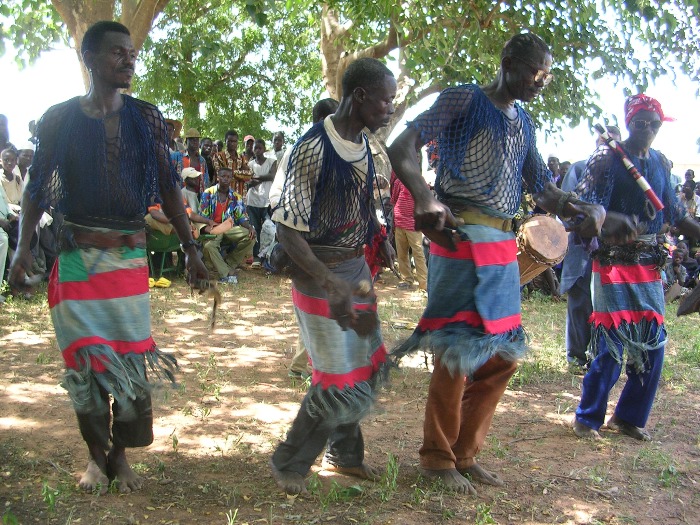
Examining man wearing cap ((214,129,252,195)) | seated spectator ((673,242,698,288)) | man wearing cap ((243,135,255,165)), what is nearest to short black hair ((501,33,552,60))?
man wearing cap ((214,129,252,195))

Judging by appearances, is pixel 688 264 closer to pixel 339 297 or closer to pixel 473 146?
pixel 473 146

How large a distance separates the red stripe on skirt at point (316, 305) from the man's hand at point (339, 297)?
0.19m

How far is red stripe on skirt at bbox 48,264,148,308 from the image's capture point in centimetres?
316

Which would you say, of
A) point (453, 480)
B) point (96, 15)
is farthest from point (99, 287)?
point (96, 15)

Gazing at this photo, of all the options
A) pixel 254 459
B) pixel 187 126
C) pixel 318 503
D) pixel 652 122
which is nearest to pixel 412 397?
pixel 254 459

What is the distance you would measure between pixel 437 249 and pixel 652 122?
1.80m

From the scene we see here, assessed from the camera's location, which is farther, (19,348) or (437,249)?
(19,348)

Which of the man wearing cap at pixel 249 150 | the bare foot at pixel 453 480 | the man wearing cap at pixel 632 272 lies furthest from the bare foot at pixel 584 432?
the man wearing cap at pixel 249 150

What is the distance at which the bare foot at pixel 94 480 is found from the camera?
10.9 ft

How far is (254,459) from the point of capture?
152 inches

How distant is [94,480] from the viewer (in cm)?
336

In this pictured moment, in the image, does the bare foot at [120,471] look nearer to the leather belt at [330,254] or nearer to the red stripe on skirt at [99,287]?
the red stripe on skirt at [99,287]

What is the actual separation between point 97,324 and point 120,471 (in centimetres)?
73

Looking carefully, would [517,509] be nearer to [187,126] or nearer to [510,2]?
[510,2]
